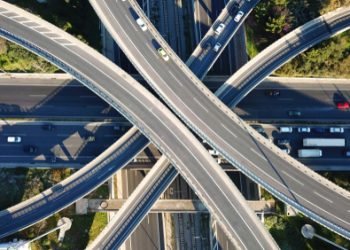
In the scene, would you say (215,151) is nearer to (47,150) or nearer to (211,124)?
(211,124)

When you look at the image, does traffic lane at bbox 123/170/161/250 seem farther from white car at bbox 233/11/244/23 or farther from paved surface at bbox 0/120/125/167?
white car at bbox 233/11/244/23

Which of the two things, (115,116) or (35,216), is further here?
(115,116)

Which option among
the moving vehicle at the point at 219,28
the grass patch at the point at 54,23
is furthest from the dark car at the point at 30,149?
the moving vehicle at the point at 219,28

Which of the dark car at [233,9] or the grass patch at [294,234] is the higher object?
the dark car at [233,9]

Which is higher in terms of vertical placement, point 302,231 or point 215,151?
point 215,151

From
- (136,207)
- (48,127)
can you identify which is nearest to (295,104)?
(136,207)

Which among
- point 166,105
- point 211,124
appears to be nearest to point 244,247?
point 211,124

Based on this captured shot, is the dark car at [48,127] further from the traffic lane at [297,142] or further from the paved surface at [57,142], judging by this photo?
the traffic lane at [297,142]
